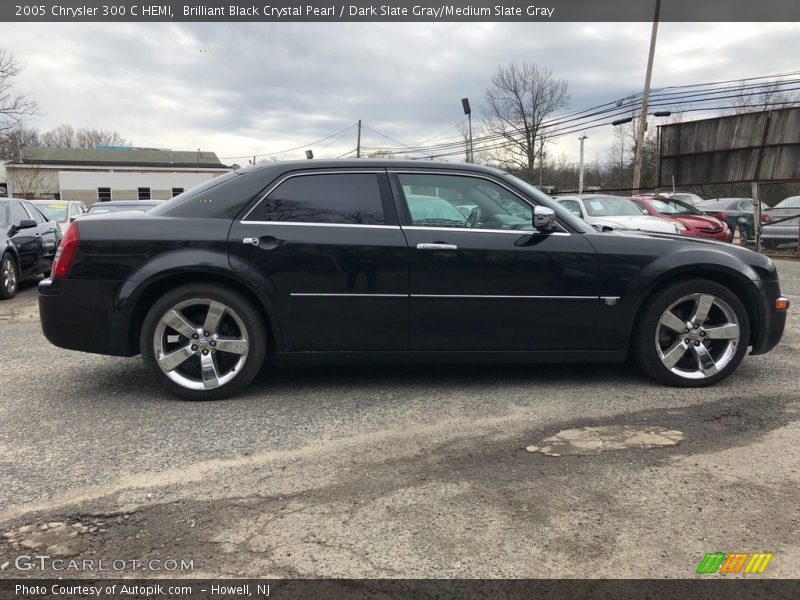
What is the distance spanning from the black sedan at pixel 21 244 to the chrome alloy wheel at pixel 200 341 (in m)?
6.19

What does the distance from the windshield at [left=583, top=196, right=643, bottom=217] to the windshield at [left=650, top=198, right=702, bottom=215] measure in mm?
763

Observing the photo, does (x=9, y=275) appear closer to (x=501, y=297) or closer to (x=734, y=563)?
(x=501, y=297)

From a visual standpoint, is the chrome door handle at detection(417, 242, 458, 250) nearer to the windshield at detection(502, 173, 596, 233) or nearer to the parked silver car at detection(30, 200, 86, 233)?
the windshield at detection(502, 173, 596, 233)

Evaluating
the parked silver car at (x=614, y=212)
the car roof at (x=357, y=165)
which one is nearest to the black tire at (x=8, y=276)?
the car roof at (x=357, y=165)

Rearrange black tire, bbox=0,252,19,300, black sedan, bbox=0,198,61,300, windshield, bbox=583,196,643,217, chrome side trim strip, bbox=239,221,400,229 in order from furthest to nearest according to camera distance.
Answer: windshield, bbox=583,196,643,217 → black sedan, bbox=0,198,61,300 → black tire, bbox=0,252,19,300 → chrome side trim strip, bbox=239,221,400,229

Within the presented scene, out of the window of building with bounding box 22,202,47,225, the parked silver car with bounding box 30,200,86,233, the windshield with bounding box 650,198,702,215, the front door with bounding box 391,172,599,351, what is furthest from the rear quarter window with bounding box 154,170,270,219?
the windshield with bounding box 650,198,702,215

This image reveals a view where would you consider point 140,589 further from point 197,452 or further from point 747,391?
point 747,391

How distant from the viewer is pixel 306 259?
3.80m

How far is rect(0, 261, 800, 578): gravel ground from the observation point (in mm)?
2209

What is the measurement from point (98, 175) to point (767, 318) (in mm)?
59969

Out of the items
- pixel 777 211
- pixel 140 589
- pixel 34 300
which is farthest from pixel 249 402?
pixel 777 211

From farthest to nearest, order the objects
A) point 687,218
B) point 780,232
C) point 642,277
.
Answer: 1. point 780,232
2. point 687,218
3. point 642,277

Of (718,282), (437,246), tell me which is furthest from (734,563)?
(718,282)

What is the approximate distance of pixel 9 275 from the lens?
855 cm
